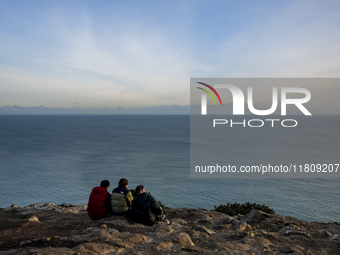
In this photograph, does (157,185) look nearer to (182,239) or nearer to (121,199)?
(121,199)

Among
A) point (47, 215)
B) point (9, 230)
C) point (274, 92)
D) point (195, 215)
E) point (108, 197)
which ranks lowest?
point (195, 215)

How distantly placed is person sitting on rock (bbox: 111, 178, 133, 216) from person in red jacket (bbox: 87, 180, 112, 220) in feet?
0.75

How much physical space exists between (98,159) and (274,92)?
60.3 metres

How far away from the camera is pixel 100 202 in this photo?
9.55 meters

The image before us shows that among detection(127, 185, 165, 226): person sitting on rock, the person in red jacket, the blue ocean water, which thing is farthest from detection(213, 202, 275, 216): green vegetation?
the blue ocean water

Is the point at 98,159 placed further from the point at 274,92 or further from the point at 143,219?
the point at 143,219

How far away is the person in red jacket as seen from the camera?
9327mm

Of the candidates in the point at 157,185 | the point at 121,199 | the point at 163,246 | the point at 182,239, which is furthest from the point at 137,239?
the point at 157,185

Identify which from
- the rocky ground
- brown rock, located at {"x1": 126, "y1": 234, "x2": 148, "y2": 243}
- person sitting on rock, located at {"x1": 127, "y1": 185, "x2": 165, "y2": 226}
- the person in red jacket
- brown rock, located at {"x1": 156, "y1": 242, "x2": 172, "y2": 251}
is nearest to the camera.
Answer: the rocky ground

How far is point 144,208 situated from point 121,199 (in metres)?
1.01

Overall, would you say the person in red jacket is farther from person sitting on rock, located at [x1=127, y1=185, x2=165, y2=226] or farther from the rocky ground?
person sitting on rock, located at [x1=127, y1=185, x2=165, y2=226]

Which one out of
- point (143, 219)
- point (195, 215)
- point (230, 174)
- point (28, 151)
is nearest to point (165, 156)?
point (230, 174)

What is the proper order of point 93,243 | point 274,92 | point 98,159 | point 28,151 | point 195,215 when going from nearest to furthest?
1. point 93,243
2. point 195,215
3. point 274,92
4. point 98,159
5. point 28,151

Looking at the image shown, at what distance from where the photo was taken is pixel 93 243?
22.1 feet
